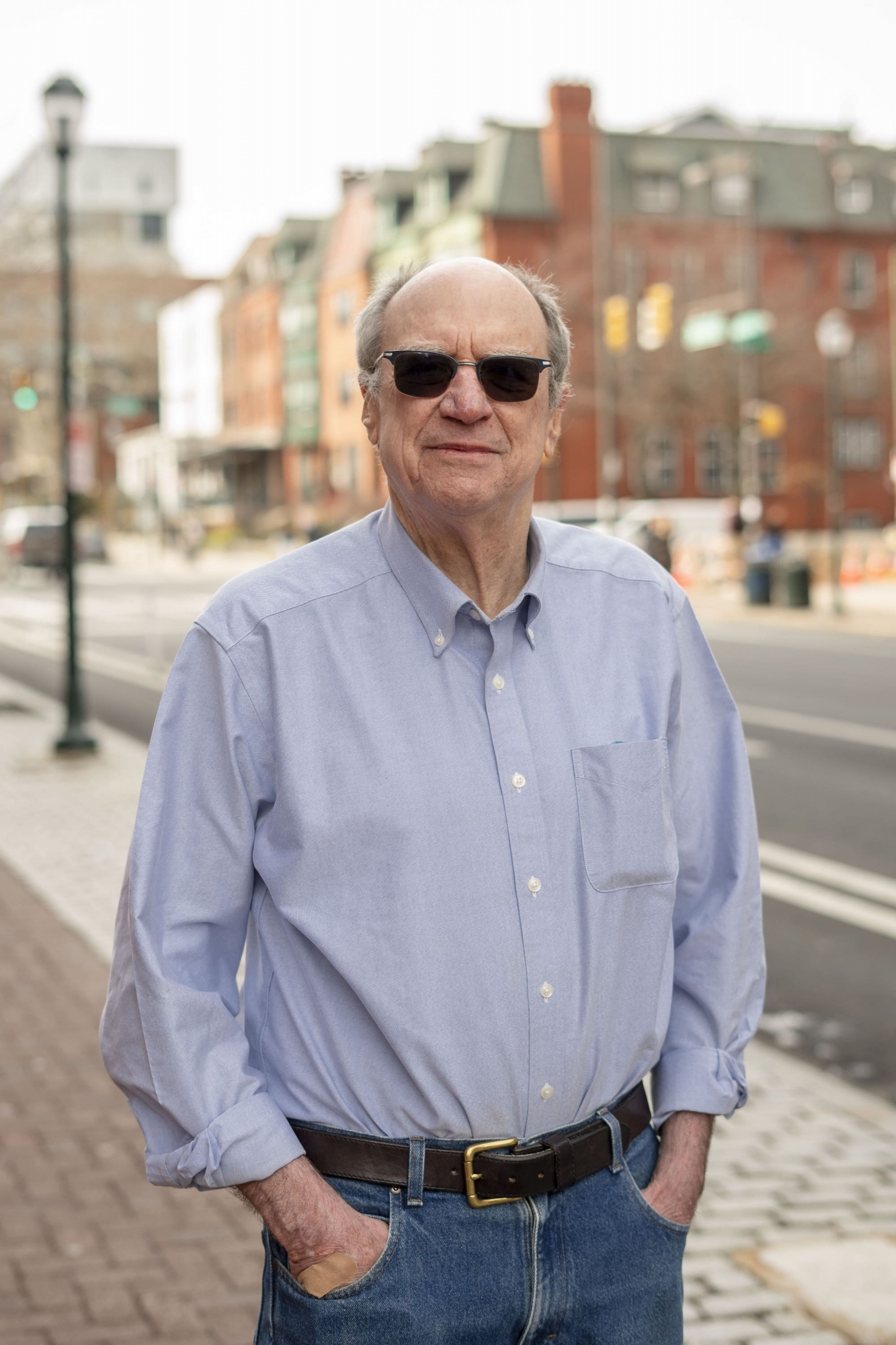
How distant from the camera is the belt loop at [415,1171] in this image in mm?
2062

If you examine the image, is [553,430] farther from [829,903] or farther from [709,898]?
[829,903]

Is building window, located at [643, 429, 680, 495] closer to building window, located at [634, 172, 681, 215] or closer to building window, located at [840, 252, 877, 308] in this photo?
building window, located at [634, 172, 681, 215]

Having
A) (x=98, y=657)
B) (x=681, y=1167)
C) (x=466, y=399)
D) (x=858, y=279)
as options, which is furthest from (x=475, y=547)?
(x=858, y=279)

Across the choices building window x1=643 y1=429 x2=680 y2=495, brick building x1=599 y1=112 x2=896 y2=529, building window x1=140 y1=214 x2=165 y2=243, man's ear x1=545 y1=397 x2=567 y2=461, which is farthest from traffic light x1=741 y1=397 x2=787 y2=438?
building window x1=140 y1=214 x2=165 y2=243

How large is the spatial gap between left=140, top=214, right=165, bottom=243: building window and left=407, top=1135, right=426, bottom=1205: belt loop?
12403 centimetres

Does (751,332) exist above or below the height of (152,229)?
below

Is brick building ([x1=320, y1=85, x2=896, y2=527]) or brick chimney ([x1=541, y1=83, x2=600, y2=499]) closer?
brick building ([x1=320, y1=85, x2=896, y2=527])

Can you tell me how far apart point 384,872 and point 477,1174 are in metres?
0.40

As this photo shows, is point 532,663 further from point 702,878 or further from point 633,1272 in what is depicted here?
point 633,1272

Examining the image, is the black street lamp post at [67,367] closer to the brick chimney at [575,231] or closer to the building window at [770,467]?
the brick chimney at [575,231]

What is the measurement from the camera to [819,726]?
1476 cm

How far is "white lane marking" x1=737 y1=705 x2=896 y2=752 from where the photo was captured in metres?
13.9

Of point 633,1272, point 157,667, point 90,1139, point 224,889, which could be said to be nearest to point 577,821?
point 224,889

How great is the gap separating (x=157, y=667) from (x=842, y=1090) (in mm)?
16899
